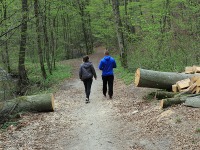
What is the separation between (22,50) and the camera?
1914cm

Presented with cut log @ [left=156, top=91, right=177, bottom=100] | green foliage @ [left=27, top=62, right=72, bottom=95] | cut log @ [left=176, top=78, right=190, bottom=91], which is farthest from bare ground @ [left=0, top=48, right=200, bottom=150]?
green foliage @ [left=27, top=62, right=72, bottom=95]

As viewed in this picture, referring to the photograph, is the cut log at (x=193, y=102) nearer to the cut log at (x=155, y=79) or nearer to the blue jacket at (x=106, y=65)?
the cut log at (x=155, y=79)

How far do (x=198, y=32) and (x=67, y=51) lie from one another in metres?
25.2

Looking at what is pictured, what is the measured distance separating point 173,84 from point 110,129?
3738mm

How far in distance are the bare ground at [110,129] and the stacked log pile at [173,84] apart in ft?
1.43

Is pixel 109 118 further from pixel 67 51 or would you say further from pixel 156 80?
pixel 67 51

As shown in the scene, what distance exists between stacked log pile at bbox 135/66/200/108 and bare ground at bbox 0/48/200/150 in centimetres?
44

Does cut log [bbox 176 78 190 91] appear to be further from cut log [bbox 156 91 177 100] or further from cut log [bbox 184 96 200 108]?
cut log [bbox 184 96 200 108]

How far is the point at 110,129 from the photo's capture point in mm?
8898

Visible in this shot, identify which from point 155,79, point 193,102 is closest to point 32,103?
point 155,79

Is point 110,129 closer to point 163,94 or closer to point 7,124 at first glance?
point 163,94

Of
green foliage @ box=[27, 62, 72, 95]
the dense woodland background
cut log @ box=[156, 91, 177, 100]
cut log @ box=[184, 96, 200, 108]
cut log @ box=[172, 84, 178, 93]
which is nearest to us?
cut log @ box=[184, 96, 200, 108]

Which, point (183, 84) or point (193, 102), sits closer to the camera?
point (193, 102)

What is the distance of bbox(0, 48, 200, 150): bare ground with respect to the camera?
7.35m
